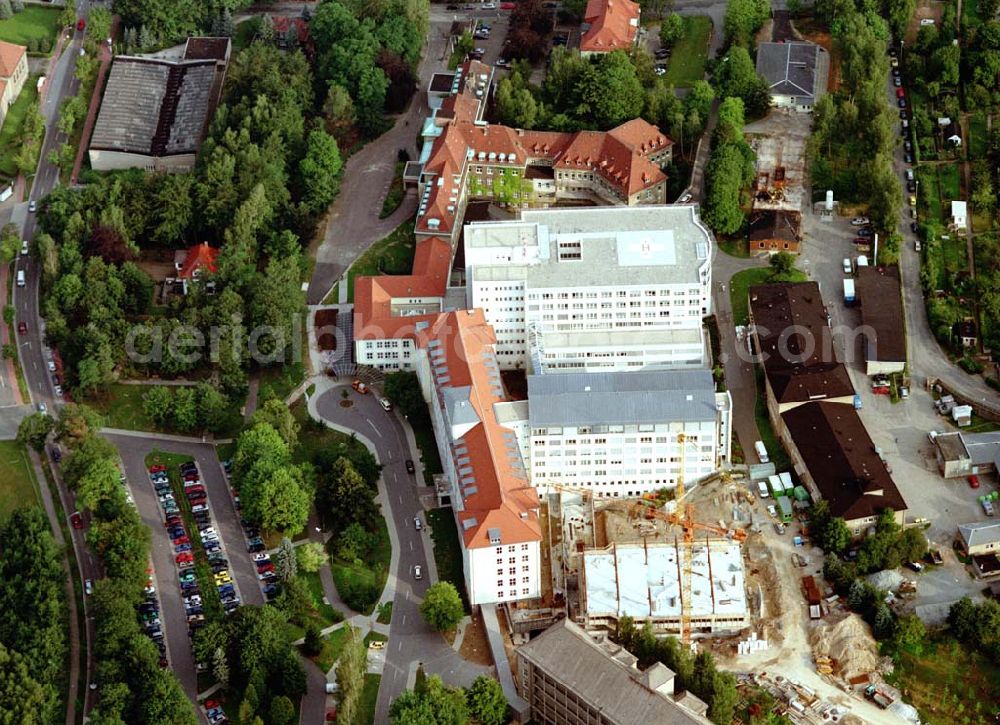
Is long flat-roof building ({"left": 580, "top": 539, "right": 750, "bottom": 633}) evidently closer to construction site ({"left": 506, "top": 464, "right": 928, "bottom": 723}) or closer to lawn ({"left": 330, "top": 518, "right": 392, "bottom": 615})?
construction site ({"left": 506, "top": 464, "right": 928, "bottom": 723})

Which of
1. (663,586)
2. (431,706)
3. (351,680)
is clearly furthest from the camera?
(663,586)

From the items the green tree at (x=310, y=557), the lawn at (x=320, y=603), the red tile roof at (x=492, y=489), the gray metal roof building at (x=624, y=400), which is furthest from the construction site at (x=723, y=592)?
the green tree at (x=310, y=557)

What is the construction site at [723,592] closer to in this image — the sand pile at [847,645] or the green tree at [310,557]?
the sand pile at [847,645]

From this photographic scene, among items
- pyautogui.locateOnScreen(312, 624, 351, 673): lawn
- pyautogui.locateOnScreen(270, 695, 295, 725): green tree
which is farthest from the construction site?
pyautogui.locateOnScreen(270, 695, 295, 725): green tree

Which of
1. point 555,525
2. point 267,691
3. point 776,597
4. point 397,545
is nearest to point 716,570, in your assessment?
point 776,597

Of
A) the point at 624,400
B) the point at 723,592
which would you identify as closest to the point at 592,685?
the point at 723,592

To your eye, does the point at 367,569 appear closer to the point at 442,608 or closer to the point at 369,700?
the point at 442,608

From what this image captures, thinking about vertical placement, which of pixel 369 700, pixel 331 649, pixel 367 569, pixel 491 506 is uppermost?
pixel 491 506
